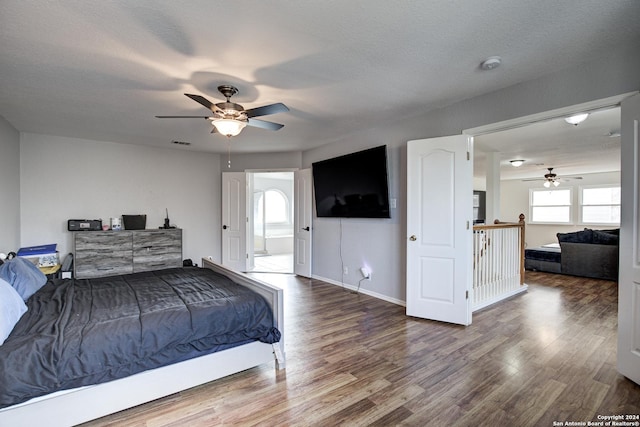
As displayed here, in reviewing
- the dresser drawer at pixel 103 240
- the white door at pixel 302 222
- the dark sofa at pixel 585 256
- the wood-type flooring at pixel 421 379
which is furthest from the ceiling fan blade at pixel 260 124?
the dark sofa at pixel 585 256

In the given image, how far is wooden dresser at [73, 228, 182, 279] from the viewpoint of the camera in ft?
14.4

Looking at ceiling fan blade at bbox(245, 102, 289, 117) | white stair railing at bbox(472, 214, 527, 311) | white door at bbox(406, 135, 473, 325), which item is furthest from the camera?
white stair railing at bbox(472, 214, 527, 311)

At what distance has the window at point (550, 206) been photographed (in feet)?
29.2

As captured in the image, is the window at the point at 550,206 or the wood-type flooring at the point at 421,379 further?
the window at the point at 550,206

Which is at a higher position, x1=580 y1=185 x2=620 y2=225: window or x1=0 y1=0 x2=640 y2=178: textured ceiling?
x1=0 y1=0 x2=640 y2=178: textured ceiling

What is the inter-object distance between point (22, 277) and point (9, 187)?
2321mm

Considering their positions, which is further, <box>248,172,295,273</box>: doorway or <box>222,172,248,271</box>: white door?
<box>248,172,295,273</box>: doorway

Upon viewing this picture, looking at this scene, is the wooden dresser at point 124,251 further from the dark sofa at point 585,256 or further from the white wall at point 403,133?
the dark sofa at point 585,256

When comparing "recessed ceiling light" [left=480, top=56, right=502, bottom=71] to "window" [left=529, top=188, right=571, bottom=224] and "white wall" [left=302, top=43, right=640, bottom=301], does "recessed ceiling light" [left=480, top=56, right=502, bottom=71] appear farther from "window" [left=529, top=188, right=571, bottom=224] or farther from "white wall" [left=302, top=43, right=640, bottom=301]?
"window" [left=529, top=188, right=571, bottom=224]

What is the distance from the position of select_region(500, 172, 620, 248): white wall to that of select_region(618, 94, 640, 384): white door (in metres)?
7.96

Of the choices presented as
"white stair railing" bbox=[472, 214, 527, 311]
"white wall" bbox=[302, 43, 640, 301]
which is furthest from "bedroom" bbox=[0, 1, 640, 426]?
"white stair railing" bbox=[472, 214, 527, 311]

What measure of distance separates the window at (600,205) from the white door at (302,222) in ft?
27.0

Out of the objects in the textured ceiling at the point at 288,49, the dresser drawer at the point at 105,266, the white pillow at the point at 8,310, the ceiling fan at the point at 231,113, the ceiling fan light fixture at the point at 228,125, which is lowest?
the dresser drawer at the point at 105,266

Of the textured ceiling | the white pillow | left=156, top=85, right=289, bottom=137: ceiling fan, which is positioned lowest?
the white pillow
